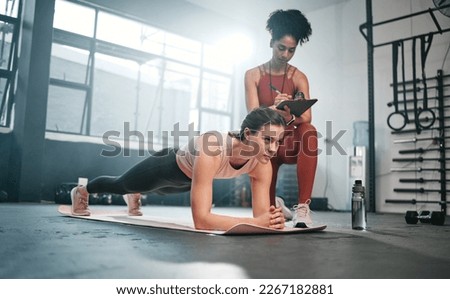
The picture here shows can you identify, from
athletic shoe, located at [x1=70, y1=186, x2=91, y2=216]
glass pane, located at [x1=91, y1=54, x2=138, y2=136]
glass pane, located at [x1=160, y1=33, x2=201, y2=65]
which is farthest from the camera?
glass pane, located at [x1=160, y1=33, x2=201, y2=65]

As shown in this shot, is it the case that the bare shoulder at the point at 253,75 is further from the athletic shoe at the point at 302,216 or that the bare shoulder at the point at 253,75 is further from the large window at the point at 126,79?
the large window at the point at 126,79

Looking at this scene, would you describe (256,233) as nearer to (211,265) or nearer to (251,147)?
(251,147)

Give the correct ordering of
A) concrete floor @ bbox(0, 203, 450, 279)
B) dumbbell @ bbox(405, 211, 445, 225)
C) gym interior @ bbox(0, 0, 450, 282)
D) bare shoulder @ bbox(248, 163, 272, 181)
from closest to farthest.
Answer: concrete floor @ bbox(0, 203, 450, 279), bare shoulder @ bbox(248, 163, 272, 181), dumbbell @ bbox(405, 211, 445, 225), gym interior @ bbox(0, 0, 450, 282)

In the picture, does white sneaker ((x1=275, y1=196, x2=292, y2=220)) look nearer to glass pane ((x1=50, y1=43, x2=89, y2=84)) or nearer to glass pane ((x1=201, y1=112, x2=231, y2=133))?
glass pane ((x1=50, y1=43, x2=89, y2=84))

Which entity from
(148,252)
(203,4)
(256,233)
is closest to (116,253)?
(148,252)

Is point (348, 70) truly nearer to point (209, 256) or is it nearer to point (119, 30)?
point (119, 30)

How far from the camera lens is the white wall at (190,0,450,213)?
209 inches

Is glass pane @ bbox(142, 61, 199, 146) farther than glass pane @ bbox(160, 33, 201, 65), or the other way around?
glass pane @ bbox(160, 33, 201, 65)

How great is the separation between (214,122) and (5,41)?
3295mm

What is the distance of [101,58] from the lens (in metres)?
5.69

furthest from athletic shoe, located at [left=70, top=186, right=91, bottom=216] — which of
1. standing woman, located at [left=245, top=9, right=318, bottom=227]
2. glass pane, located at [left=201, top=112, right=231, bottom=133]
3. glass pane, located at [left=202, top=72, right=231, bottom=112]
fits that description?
glass pane, located at [left=202, top=72, right=231, bottom=112]

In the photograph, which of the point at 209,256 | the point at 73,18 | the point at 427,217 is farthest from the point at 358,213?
the point at 73,18

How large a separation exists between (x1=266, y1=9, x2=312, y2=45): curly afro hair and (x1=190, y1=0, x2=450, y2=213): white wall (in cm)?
340
